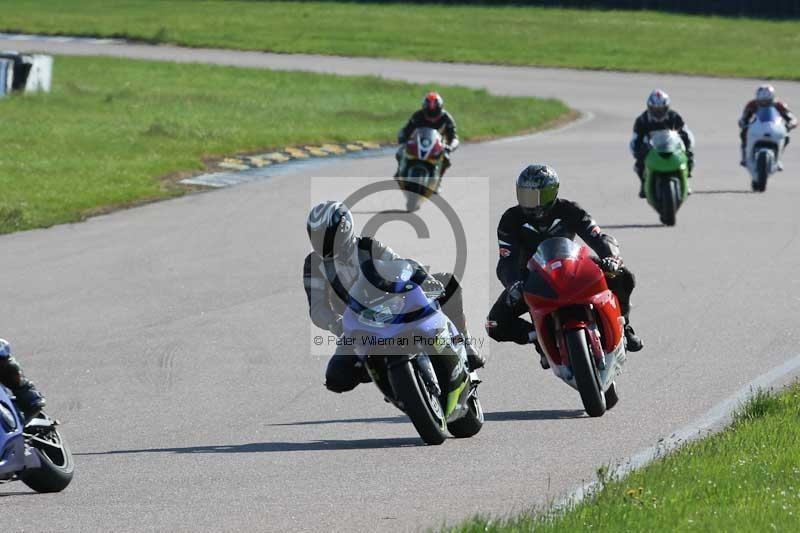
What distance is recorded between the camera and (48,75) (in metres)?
36.1

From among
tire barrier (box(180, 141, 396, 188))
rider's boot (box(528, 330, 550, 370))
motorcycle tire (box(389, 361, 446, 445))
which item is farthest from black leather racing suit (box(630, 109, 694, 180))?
motorcycle tire (box(389, 361, 446, 445))

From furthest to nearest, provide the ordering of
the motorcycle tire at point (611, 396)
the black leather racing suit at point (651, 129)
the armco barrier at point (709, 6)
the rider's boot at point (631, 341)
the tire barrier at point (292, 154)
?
the armco barrier at point (709, 6) → the tire barrier at point (292, 154) → the black leather racing suit at point (651, 129) → the rider's boot at point (631, 341) → the motorcycle tire at point (611, 396)

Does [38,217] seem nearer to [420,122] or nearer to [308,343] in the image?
[420,122]

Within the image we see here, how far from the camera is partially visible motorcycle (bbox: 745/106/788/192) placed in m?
22.9

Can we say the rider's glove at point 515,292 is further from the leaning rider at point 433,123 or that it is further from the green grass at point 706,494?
the leaning rider at point 433,123

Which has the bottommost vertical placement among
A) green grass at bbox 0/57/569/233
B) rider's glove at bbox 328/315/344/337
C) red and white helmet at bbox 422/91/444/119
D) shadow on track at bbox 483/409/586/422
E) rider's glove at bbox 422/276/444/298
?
green grass at bbox 0/57/569/233

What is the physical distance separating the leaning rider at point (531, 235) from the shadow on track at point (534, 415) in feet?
1.03

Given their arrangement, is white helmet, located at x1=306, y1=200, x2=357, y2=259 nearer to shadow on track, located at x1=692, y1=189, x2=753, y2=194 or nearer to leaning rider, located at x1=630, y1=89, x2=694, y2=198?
leaning rider, located at x1=630, y1=89, x2=694, y2=198

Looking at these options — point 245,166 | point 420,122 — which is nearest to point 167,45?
point 245,166

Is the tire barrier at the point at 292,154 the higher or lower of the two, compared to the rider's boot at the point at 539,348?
lower

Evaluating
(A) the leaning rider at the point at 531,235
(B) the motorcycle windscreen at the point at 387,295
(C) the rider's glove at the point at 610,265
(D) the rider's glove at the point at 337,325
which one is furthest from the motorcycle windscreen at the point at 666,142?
(D) the rider's glove at the point at 337,325

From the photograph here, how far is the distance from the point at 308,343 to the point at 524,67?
36564mm

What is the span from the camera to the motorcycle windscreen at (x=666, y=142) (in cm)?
1984

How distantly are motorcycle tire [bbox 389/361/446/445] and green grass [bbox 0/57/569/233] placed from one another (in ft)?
37.6
